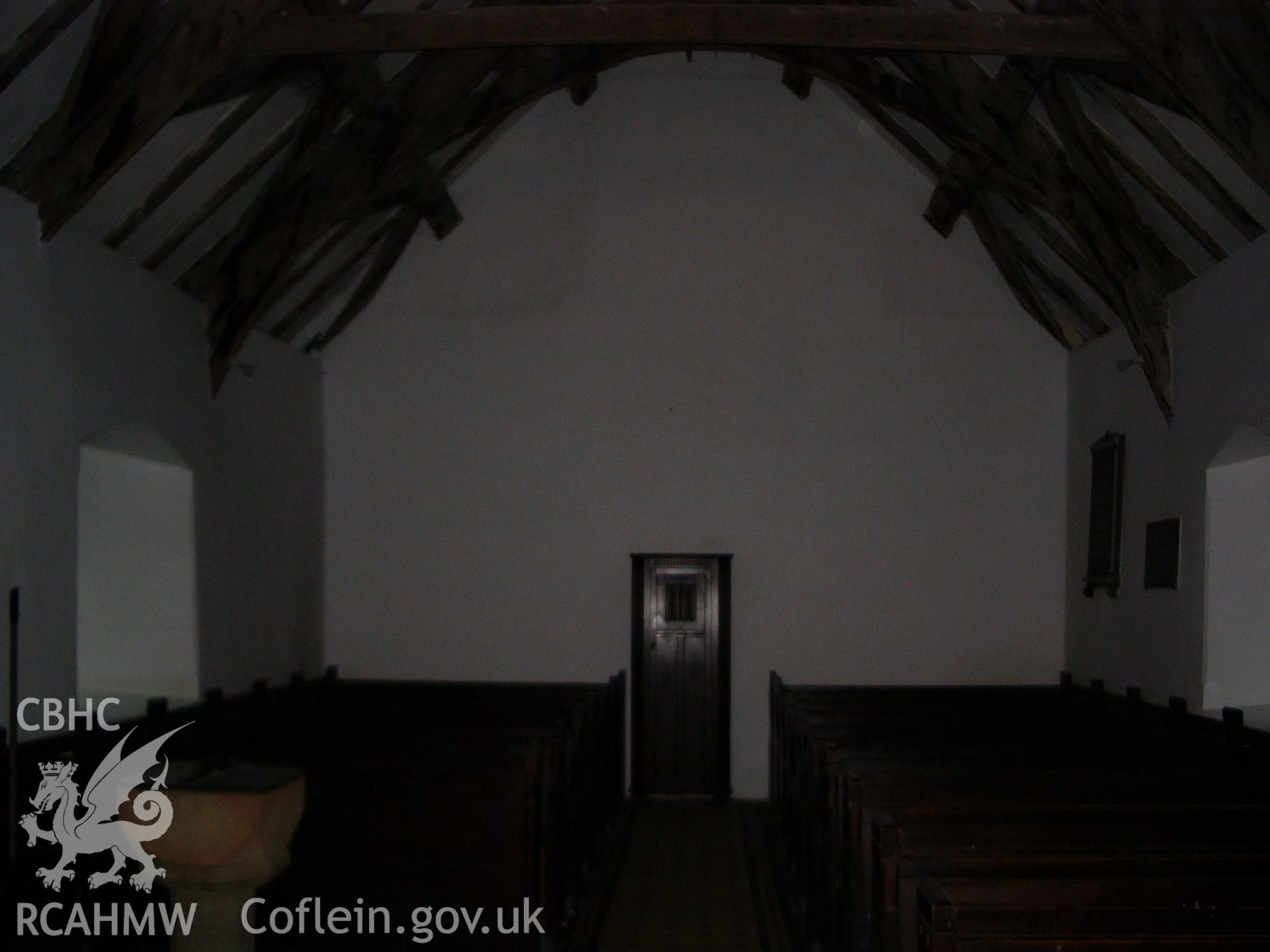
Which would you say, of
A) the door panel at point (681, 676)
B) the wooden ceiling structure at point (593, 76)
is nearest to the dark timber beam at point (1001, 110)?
the wooden ceiling structure at point (593, 76)

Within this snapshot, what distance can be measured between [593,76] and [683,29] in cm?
325

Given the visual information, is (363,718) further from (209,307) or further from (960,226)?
(960,226)

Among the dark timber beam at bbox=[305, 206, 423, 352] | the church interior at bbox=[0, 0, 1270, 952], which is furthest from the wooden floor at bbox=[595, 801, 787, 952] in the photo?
the dark timber beam at bbox=[305, 206, 423, 352]

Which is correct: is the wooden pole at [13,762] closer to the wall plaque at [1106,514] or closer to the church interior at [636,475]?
the church interior at [636,475]

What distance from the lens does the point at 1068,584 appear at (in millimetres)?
9070

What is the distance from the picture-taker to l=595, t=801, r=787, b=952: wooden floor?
559 cm

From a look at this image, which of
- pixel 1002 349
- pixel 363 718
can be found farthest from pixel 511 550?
pixel 1002 349

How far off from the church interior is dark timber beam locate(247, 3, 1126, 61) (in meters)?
0.02

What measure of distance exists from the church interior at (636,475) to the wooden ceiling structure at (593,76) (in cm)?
3

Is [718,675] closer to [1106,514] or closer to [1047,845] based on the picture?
[1106,514]

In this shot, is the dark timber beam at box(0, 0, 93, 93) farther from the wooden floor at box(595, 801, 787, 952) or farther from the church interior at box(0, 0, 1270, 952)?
the wooden floor at box(595, 801, 787, 952)

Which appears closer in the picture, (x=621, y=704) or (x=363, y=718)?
(x=363, y=718)

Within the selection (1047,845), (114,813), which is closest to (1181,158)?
(1047,845)

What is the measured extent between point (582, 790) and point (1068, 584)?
15.3 feet
